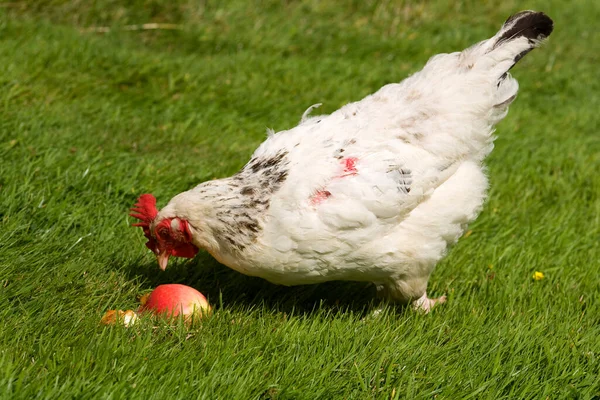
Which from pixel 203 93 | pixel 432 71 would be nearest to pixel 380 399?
pixel 432 71

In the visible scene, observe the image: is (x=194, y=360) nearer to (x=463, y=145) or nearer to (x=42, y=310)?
(x=42, y=310)

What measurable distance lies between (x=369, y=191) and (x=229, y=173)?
1949 mm

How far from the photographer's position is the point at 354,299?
459cm

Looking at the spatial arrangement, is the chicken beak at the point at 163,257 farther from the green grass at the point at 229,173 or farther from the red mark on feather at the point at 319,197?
the red mark on feather at the point at 319,197

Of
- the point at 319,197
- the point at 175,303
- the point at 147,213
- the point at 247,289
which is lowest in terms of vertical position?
the point at 247,289

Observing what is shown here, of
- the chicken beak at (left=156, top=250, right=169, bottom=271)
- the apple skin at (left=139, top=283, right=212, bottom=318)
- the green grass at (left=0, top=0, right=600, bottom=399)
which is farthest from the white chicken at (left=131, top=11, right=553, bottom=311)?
the green grass at (left=0, top=0, right=600, bottom=399)

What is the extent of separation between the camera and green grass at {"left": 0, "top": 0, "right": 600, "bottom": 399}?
336 centimetres

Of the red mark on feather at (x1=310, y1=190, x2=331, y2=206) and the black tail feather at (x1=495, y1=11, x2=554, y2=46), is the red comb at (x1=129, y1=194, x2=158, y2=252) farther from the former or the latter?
the black tail feather at (x1=495, y1=11, x2=554, y2=46)

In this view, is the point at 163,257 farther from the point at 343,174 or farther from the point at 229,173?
the point at 229,173

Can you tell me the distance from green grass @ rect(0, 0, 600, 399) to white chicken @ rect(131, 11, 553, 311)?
0.35 m

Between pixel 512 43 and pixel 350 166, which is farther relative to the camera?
pixel 512 43

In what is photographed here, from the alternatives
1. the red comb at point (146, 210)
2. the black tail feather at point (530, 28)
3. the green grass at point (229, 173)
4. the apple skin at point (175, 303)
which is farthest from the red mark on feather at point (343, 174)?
the black tail feather at point (530, 28)

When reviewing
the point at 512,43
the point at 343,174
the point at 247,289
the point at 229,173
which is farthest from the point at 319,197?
the point at 229,173

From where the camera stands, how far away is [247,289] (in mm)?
4477
